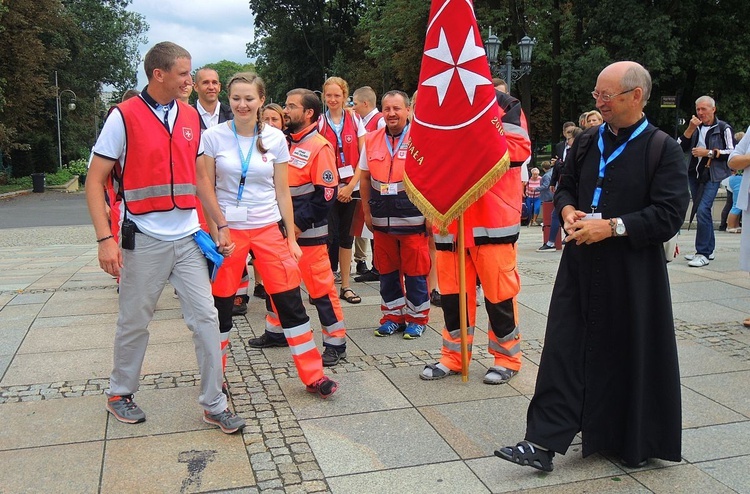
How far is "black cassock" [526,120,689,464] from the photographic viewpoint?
3.48m

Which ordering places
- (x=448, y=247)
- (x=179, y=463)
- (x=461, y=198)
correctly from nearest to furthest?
(x=179, y=463) → (x=461, y=198) → (x=448, y=247)

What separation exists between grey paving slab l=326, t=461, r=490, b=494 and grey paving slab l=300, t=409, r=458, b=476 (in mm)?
66

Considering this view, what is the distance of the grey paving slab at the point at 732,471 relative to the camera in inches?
135

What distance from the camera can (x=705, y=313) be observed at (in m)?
6.81

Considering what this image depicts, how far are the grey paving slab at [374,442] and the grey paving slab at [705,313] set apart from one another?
346cm

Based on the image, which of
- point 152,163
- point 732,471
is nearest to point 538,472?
point 732,471

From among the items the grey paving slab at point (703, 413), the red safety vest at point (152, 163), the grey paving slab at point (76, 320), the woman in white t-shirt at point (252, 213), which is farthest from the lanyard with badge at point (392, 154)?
the grey paving slab at point (76, 320)

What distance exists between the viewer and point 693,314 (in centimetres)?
678

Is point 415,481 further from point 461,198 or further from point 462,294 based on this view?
point 461,198

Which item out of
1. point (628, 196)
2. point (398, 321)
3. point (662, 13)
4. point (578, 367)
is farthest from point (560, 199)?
point (662, 13)

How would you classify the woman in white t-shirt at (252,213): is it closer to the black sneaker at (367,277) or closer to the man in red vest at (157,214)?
the man in red vest at (157,214)

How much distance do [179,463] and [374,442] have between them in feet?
3.33

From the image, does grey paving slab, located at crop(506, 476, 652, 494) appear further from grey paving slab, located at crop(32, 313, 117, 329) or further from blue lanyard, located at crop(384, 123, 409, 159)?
grey paving slab, located at crop(32, 313, 117, 329)

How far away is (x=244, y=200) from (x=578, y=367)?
2.21 meters
